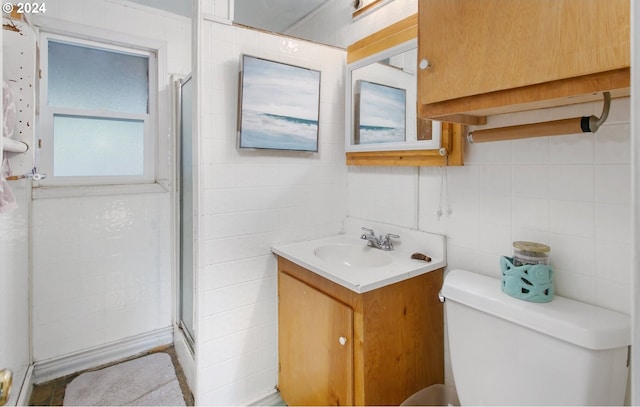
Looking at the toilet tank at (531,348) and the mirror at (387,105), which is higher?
the mirror at (387,105)

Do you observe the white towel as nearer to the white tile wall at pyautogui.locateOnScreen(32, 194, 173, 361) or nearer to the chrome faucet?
the white tile wall at pyautogui.locateOnScreen(32, 194, 173, 361)

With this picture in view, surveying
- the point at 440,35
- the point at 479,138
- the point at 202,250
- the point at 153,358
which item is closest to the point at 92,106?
the point at 202,250

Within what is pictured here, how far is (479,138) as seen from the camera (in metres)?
1.09

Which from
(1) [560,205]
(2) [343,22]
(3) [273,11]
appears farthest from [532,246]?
(3) [273,11]

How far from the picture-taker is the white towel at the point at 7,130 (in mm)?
810

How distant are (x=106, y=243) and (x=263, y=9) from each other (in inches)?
71.5

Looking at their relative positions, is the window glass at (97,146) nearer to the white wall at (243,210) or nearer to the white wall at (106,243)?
the white wall at (106,243)

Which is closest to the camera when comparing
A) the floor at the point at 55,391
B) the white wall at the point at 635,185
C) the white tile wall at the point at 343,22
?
the white wall at the point at 635,185

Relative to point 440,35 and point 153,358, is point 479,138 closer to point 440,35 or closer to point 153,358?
point 440,35

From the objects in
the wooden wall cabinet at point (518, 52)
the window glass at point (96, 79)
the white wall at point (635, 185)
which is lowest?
the white wall at point (635, 185)

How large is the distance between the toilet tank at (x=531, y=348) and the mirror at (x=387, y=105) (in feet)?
2.07

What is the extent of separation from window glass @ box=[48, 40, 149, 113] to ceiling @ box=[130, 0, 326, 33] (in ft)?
1.27

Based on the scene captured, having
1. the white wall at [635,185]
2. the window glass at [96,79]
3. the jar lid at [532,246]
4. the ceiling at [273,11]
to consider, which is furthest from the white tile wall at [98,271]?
the white wall at [635,185]

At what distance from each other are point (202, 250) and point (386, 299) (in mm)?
829
